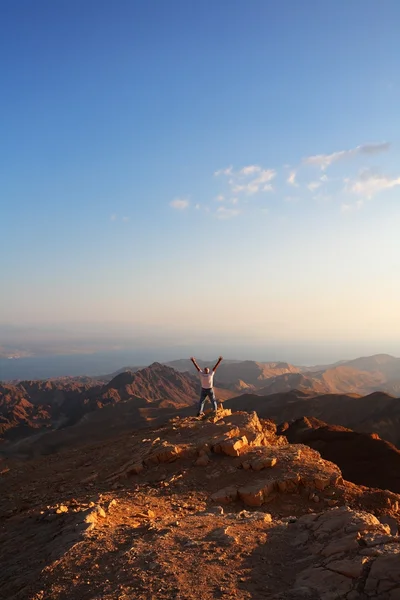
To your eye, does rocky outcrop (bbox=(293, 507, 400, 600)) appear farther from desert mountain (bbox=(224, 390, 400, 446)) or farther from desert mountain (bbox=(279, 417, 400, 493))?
desert mountain (bbox=(224, 390, 400, 446))

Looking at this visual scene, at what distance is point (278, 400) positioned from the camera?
50.2m

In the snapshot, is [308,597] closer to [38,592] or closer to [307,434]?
[38,592]

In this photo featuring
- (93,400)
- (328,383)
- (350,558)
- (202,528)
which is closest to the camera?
(350,558)

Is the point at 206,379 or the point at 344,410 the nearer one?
the point at 206,379

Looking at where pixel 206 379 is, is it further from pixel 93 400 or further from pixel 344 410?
pixel 93 400

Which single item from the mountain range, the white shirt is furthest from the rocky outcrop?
the mountain range

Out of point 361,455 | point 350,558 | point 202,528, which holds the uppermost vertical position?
point 350,558

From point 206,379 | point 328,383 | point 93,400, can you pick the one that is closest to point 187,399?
point 93,400

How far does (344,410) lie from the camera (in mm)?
42344

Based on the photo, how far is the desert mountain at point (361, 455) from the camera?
46.7ft

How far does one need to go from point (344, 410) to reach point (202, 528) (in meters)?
40.3

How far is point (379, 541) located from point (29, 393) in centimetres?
8816

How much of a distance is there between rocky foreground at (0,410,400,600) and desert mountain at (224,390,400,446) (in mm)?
28345

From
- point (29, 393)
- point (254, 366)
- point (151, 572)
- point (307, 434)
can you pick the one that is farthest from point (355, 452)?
point (254, 366)
